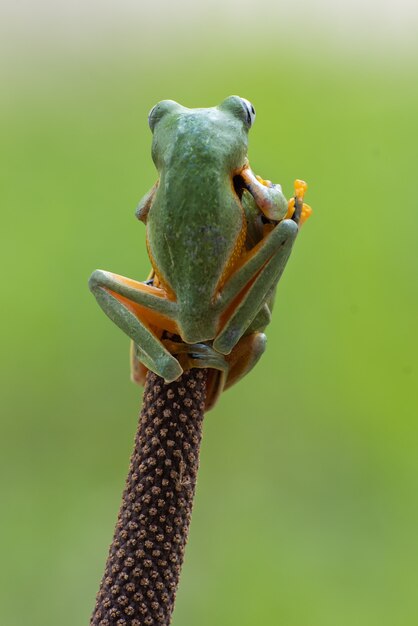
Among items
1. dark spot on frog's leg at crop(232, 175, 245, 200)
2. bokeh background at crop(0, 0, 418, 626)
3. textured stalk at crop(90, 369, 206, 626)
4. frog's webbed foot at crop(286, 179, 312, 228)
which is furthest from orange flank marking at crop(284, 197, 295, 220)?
bokeh background at crop(0, 0, 418, 626)

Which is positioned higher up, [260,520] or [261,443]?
[261,443]

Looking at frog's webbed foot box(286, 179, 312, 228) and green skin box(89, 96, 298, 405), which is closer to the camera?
green skin box(89, 96, 298, 405)

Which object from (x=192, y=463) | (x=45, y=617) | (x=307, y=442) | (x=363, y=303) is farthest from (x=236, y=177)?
(x=45, y=617)

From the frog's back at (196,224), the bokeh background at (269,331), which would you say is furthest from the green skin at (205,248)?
the bokeh background at (269,331)

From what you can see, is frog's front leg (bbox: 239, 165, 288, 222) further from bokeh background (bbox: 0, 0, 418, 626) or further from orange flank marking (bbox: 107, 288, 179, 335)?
bokeh background (bbox: 0, 0, 418, 626)

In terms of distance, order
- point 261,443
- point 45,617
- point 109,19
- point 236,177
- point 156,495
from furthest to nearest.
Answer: point 109,19 → point 261,443 → point 45,617 → point 236,177 → point 156,495

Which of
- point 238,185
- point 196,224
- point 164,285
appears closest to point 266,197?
point 238,185

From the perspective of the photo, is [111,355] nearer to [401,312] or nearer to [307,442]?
[307,442]
